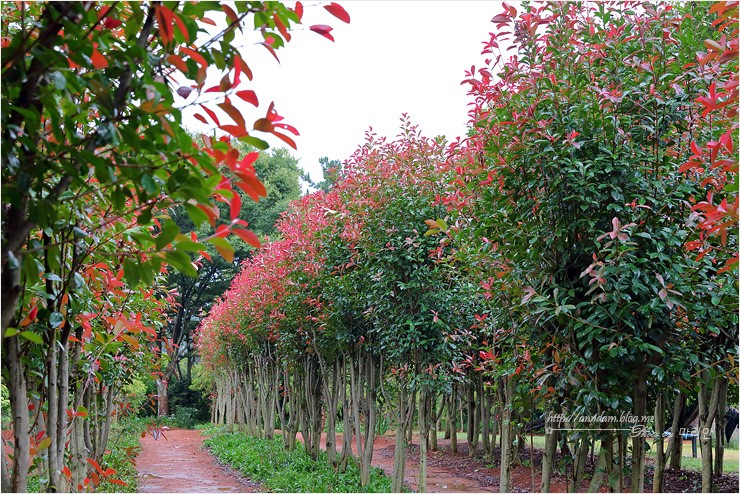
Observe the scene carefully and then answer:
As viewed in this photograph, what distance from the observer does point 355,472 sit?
36.5ft

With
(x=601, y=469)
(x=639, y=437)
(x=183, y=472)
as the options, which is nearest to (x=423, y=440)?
(x=601, y=469)

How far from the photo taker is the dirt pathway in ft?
38.0

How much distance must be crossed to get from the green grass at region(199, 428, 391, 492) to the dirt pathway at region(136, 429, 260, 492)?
31 centimetres

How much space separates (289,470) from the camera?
38.3 feet

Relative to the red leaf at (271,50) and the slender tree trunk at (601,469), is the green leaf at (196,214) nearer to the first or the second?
the red leaf at (271,50)

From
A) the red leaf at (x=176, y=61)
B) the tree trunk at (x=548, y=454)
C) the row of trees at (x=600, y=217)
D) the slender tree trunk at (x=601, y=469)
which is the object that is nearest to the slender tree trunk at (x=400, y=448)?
the row of trees at (x=600, y=217)

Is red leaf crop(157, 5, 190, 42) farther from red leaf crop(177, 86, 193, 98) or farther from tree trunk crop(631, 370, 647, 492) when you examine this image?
tree trunk crop(631, 370, 647, 492)

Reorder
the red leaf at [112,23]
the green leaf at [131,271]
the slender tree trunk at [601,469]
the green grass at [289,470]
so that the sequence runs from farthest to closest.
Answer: the green grass at [289,470] < the slender tree trunk at [601,469] < the red leaf at [112,23] < the green leaf at [131,271]

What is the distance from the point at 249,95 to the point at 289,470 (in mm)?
10845

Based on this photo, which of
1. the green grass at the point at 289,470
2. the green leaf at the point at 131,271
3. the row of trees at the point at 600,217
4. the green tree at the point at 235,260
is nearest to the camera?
the green leaf at the point at 131,271

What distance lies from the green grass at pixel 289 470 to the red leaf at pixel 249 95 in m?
8.75

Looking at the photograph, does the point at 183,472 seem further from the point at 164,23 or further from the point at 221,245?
the point at 164,23

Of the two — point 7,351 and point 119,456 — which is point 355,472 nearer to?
point 119,456

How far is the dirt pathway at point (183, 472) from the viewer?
11570 millimetres
